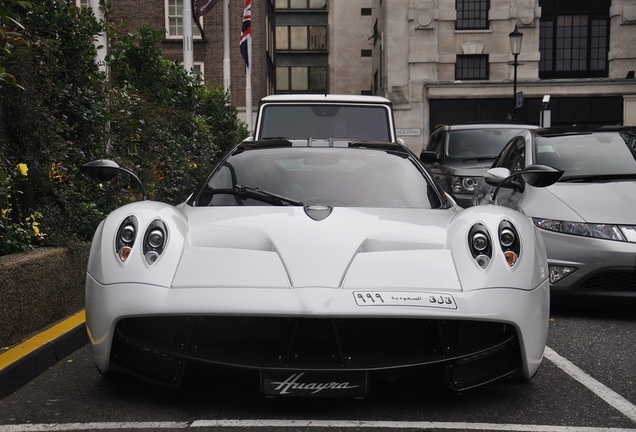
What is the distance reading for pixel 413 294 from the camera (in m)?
3.68

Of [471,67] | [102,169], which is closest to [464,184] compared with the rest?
[102,169]

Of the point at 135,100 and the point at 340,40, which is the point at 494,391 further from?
the point at 340,40

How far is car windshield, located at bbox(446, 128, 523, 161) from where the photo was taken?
13719 mm

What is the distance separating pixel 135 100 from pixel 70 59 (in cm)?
225

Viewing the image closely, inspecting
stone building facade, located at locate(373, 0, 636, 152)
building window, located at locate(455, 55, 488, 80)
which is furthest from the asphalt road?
building window, located at locate(455, 55, 488, 80)

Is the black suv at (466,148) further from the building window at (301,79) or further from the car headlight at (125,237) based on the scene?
the building window at (301,79)

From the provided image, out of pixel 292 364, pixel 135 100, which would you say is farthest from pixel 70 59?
pixel 292 364

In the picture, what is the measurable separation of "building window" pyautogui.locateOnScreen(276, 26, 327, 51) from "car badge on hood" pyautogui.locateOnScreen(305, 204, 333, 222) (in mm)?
68535

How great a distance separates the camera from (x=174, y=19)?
1564 inches

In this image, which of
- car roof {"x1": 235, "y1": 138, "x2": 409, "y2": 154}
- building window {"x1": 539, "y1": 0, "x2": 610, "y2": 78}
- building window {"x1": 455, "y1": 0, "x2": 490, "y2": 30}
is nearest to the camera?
car roof {"x1": 235, "y1": 138, "x2": 409, "y2": 154}

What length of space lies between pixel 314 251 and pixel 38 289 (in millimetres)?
2220

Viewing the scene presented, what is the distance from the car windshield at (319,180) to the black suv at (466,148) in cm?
747

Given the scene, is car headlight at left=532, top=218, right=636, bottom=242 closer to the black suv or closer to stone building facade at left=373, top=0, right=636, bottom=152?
the black suv

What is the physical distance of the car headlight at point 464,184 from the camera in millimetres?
12445
